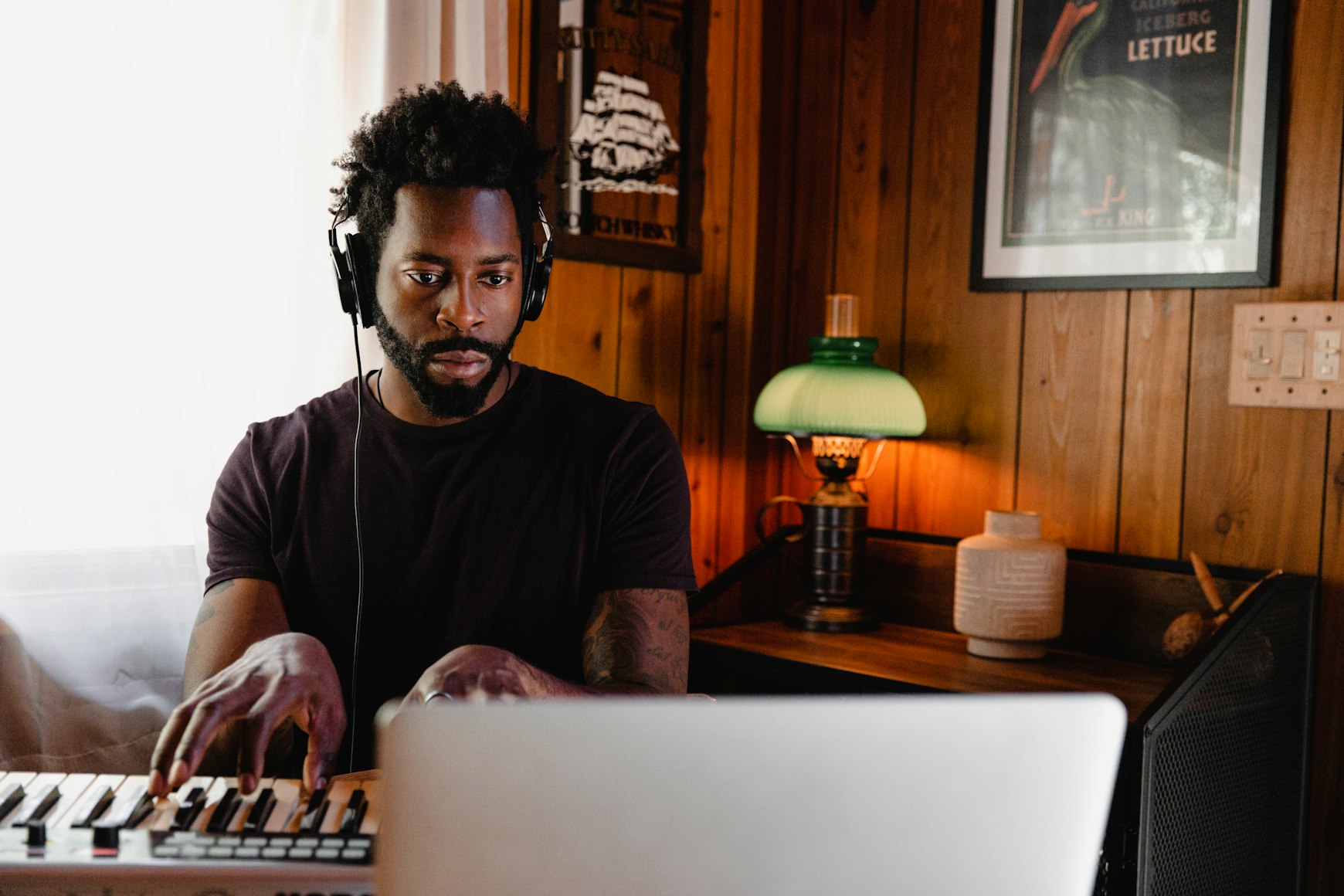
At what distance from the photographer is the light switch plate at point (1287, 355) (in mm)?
1882

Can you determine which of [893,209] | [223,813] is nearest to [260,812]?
[223,813]

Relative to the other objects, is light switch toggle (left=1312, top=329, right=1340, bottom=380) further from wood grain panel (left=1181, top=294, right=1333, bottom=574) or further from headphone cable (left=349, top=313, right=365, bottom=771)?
headphone cable (left=349, top=313, right=365, bottom=771)

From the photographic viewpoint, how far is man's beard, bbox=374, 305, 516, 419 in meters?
1.40

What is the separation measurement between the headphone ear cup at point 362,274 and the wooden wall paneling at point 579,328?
690 millimetres

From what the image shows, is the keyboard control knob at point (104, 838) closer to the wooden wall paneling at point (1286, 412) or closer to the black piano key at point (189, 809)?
the black piano key at point (189, 809)

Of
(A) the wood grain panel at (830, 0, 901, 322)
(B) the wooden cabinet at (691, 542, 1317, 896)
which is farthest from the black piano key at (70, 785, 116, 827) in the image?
(A) the wood grain panel at (830, 0, 901, 322)

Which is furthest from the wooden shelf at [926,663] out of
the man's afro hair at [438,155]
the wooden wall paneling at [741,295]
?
the man's afro hair at [438,155]

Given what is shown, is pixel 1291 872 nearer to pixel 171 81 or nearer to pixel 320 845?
pixel 320 845

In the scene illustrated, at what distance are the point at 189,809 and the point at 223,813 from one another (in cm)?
3

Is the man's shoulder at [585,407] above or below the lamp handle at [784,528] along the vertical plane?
above

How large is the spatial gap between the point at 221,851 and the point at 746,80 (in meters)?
2.16

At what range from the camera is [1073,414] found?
2.20 meters

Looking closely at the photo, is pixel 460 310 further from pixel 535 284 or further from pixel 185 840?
pixel 185 840

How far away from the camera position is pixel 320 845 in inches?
28.8
